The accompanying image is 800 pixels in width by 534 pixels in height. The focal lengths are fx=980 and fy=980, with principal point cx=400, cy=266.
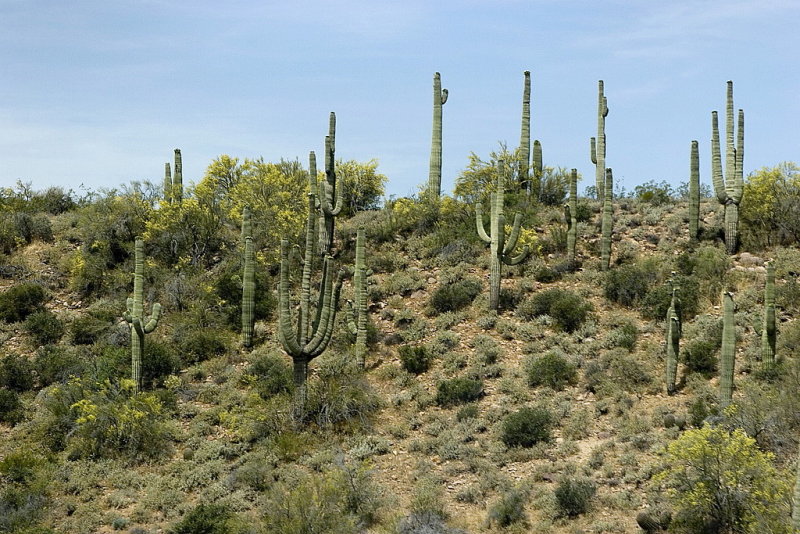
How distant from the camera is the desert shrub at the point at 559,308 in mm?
24484

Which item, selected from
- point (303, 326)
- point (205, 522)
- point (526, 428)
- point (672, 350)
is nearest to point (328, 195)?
point (303, 326)

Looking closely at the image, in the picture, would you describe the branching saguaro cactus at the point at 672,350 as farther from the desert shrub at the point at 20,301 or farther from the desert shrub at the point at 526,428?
the desert shrub at the point at 20,301

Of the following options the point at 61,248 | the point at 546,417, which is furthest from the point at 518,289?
the point at 61,248

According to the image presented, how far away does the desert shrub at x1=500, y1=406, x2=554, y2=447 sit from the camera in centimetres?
1952

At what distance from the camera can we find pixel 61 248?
3275 centimetres

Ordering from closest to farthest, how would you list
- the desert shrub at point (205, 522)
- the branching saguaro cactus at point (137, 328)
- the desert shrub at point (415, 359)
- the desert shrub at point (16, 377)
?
the desert shrub at point (205, 522), the branching saguaro cactus at point (137, 328), the desert shrub at point (415, 359), the desert shrub at point (16, 377)

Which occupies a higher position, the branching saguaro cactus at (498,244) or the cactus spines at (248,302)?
the branching saguaro cactus at (498,244)

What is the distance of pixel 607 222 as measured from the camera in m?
26.6

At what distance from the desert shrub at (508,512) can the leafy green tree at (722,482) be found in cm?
248

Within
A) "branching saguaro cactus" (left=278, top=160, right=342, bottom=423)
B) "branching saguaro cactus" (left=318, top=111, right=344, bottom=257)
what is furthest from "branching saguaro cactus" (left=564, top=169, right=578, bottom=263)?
"branching saguaro cactus" (left=278, top=160, right=342, bottom=423)

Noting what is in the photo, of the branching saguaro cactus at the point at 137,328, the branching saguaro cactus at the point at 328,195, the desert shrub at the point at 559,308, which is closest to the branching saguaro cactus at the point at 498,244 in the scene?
the desert shrub at the point at 559,308

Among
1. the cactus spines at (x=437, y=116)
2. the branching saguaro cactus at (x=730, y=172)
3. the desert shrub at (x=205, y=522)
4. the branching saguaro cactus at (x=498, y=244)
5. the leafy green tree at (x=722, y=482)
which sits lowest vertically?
the desert shrub at (x=205, y=522)

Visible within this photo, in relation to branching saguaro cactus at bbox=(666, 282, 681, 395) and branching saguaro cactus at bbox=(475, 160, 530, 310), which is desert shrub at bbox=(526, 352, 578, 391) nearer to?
branching saguaro cactus at bbox=(666, 282, 681, 395)

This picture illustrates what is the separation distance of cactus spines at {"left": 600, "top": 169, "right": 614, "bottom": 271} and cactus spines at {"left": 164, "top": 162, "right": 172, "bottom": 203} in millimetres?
14531
